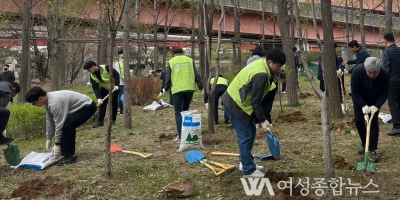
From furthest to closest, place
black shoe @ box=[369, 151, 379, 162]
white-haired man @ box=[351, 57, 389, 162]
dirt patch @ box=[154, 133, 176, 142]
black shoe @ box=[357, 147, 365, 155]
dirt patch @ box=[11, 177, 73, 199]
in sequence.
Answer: dirt patch @ box=[154, 133, 176, 142] → black shoe @ box=[357, 147, 365, 155] → black shoe @ box=[369, 151, 379, 162] → white-haired man @ box=[351, 57, 389, 162] → dirt patch @ box=[11, 177, 73, 199]

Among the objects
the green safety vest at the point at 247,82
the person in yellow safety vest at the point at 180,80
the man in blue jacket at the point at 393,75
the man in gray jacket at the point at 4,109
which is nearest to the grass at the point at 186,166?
the man in blue jacket at the point at 393,75

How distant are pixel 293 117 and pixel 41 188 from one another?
5315mm

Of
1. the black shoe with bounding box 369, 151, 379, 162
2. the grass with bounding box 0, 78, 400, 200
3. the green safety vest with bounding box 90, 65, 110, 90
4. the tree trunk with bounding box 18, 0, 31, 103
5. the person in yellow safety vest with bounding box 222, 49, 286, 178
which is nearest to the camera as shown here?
the person in yellow safety vest with bounding box 222, 49, 286, 178

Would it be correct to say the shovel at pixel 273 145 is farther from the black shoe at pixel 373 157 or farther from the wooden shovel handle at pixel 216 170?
the black shoe at pixel 373 157

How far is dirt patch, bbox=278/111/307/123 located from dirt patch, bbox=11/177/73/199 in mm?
4861

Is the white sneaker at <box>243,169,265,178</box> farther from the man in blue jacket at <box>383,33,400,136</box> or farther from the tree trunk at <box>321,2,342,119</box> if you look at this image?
the tree trunk at <box>321,2,342,119</box>

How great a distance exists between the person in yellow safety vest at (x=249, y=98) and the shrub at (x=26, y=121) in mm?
4961

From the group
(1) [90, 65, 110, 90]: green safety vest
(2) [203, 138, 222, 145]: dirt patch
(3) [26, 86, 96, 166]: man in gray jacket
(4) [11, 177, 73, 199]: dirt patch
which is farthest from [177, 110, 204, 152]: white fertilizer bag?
(1) [90, 65, 110, 90]: green safety vest

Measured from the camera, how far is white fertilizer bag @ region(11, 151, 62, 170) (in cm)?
619

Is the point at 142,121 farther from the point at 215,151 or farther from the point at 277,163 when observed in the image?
the point at 277,163

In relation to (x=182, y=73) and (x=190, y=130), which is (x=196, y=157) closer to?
(x=190, y=130)

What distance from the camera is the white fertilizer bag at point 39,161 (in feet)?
20.3

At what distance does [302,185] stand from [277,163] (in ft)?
3.39

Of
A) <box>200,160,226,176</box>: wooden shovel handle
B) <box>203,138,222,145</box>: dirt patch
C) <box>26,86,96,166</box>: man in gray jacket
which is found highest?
<box>26,86,96,166</box>: man in gray jacket
